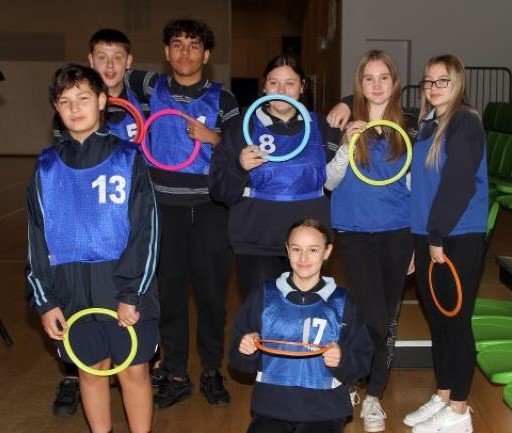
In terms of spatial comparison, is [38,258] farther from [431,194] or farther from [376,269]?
[431,194]

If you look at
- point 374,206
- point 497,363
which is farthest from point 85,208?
point 497,363

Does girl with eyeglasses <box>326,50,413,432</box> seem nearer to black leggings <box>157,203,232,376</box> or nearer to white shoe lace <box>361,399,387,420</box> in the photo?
white shoe lace <box>361,399,387,420</box>

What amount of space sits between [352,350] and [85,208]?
1048mm

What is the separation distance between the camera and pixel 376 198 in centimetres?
328

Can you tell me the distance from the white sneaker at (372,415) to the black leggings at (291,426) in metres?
0.83

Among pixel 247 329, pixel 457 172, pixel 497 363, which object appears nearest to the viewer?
pixel 247 329

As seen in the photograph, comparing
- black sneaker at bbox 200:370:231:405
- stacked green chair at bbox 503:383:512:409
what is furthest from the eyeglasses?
black sneaker at bbox 200:370:231:405

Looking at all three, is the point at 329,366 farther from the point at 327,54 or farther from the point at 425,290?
the point at 327,54

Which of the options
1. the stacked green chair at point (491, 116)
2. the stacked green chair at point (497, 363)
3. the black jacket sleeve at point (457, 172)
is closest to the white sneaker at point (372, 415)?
the stacked green chair at point (497, 363)

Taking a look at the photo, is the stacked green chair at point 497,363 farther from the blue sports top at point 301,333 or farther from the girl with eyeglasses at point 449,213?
the blue sports top at point 301,333

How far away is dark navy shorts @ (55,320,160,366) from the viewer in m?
2.86

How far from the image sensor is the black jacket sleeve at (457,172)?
120 inches

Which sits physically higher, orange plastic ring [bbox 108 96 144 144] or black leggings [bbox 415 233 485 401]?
orange plastic ring [bbox 108 96 144 144]

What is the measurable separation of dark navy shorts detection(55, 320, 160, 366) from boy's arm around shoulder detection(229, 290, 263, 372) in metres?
0.37
